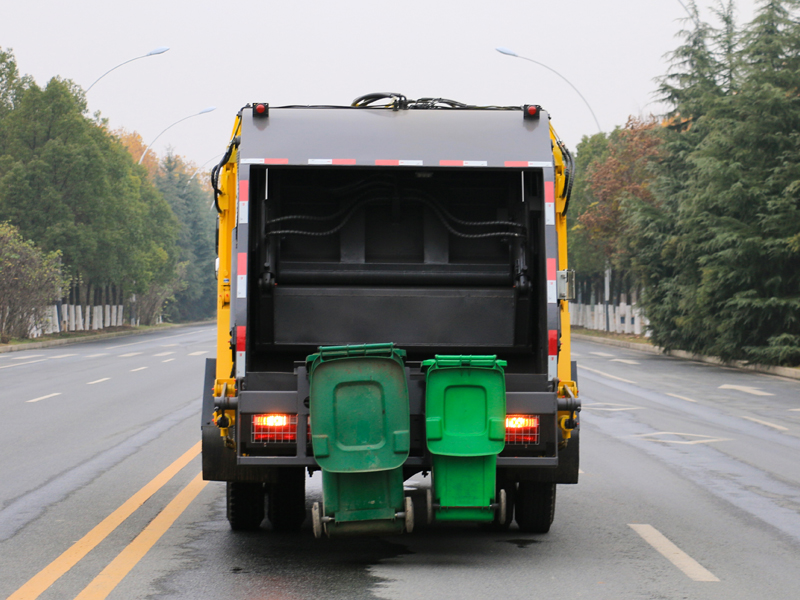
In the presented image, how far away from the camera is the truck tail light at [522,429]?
635 centimetres

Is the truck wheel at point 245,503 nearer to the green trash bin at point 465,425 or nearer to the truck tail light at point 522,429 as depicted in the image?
the green trash bin at point 465,425

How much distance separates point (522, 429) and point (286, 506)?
197 centimetres

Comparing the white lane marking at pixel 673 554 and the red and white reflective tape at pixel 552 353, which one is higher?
the red and white reflective tape at pixel 552 353

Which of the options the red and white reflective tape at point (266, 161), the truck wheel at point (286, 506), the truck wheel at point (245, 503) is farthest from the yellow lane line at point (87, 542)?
the red and white reflective tape at point (266, 161)

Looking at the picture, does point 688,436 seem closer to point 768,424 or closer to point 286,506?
point 768,424

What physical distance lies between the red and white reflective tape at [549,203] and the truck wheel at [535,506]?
1737mm

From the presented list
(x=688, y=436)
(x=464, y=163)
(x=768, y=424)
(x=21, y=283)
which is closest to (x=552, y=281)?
(x=464, y=163)

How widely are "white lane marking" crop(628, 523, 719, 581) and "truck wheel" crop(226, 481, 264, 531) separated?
2539mm

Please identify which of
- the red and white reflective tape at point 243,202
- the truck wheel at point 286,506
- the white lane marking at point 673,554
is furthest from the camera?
the truck wheel at point 286,506

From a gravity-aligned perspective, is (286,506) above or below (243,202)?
below

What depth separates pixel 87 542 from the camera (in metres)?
7.13

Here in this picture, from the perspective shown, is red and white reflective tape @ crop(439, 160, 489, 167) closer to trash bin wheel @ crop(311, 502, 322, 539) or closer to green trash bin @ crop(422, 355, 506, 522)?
green trash bin @ crop(422, 355, 506, 522)

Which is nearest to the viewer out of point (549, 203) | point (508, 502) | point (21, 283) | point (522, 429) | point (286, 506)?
point (522, 429)

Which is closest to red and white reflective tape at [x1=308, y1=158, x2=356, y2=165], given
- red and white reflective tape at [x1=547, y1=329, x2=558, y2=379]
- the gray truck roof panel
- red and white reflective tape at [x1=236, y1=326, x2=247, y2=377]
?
the gray truck roof panel
